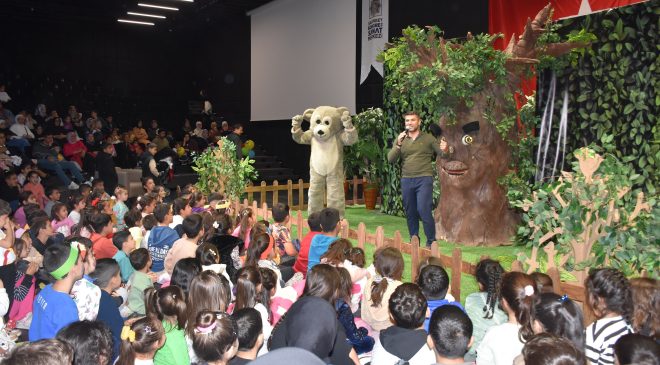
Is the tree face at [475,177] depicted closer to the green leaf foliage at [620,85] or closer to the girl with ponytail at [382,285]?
the green leaf foliage at [620,85]

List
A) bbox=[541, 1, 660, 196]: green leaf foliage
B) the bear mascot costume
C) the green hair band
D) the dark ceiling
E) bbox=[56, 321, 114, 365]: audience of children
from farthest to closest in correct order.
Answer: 1. the dark ceiling
2. the bear mascot costume
3. bbox=[541, 1, 660, 196]: green leaf foliage
4. the green hair band
5. bbox=[56, 321, 114, 365]: audience of children

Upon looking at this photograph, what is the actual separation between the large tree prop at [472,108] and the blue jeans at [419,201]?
1.42 ft

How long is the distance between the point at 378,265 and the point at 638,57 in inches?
139

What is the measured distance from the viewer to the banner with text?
38.0 feet

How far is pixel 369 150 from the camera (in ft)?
35.3

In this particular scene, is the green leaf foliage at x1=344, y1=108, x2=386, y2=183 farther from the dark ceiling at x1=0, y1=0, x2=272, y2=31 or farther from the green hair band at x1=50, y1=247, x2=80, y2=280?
the green hair band at x1=50, y1=247, x2=80, y2=280

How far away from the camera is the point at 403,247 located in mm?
5652

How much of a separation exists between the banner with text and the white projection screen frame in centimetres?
75

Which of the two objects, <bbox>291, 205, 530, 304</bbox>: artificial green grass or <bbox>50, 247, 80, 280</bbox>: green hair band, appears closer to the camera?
<bbox>50, 247, 80, 280</bbox>: green hair band

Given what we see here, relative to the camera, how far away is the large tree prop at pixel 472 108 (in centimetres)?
701

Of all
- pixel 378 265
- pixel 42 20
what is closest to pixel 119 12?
pixel 42 20

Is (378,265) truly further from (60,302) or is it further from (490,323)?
(60,302)

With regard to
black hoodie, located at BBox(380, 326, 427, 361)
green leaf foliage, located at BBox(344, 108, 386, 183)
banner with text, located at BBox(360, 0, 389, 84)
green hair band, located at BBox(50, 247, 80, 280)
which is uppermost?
banner with text, located at BBox(360, 0, 389, 84)

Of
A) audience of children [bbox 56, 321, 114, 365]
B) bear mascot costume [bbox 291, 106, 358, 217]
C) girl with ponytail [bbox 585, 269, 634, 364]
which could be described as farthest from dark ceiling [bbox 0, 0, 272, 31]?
girl with ponytail [bbox 585, 269, 634, 364]
